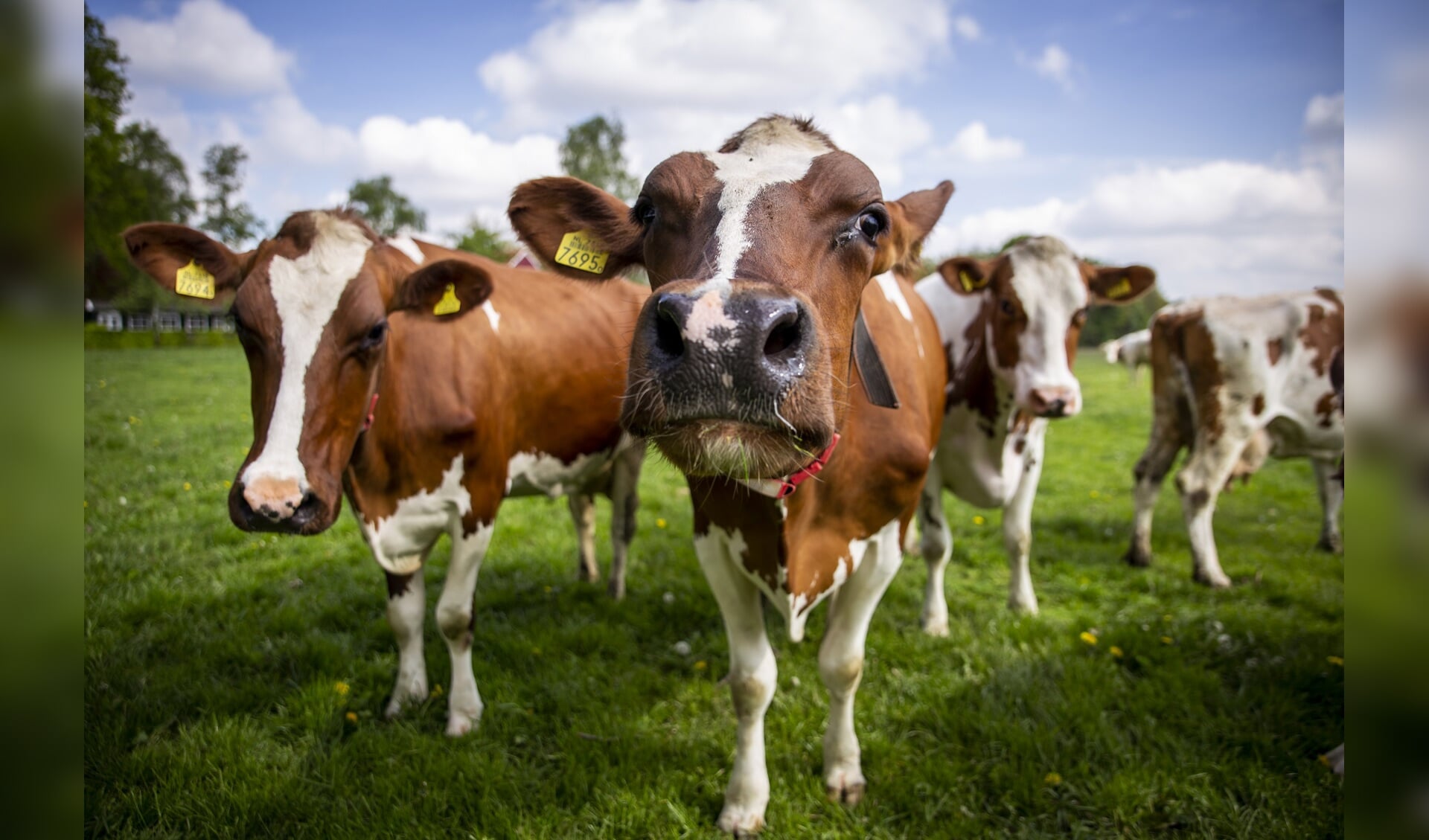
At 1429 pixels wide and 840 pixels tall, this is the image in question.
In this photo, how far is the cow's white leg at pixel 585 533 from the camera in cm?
554

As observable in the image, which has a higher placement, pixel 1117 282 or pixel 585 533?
pixel 1117 282

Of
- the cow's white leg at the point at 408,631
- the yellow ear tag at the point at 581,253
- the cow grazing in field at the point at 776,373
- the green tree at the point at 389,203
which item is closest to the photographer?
Result: the cow grazing in field at the point at 776,373

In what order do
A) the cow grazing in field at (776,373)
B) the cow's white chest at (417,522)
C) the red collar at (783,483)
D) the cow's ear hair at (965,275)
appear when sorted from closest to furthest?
the cow grazing in field at (776,373) < the red collar at (783,483) < the cow's white chest at (417,522) < the cow's ear hair at (965,275)

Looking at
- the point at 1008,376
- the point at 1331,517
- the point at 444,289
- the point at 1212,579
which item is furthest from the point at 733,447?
the point at 1331,517

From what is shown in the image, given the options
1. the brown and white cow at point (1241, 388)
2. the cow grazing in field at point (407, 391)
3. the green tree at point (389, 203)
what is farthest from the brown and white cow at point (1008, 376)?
the green tree at point (389, 203)

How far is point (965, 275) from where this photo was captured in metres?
4.64

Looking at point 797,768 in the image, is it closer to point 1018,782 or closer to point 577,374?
point 1018,782

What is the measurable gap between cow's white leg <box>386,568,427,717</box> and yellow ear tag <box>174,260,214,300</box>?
151 centimetres

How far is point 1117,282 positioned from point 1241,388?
1.76 meters

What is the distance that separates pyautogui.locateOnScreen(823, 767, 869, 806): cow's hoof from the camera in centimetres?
299

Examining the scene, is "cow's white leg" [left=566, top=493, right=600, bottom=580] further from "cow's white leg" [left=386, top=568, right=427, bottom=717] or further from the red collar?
the red collar

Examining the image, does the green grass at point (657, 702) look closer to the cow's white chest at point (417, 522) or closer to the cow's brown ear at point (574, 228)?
the cow's white chest at point (417, 522)

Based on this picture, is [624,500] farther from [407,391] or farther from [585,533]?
[407,391]

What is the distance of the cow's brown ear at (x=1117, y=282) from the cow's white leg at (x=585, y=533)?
382 cm
